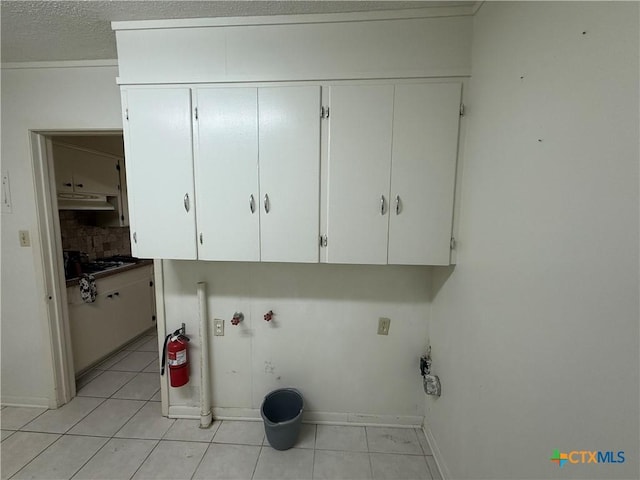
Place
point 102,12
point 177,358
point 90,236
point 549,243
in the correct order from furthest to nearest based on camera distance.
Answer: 1. point 90,236
2. point 177,358
3. point 102,12
4. point 549,243

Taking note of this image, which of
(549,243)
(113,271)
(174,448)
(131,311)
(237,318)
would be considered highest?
(549,243)

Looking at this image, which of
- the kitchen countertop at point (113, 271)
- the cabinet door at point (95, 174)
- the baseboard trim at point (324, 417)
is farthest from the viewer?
the cabinet door at point (95, 174)

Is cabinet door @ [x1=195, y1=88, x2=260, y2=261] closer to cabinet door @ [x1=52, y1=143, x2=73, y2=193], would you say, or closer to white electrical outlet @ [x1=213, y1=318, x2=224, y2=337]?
white electrical outlet @ [x1=213, y1=318, x2=224, y2=337]

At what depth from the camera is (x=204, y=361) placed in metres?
1.82

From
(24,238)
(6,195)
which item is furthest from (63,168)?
(24,238)

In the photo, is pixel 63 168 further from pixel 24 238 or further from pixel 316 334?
pixel 316 334

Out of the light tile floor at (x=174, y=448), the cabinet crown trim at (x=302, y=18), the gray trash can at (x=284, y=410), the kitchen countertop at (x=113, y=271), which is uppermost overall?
the cabinet crown trim at (x=302, y=18)

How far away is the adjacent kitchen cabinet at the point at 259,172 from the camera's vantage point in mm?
1341

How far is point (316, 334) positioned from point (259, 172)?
1.21 m

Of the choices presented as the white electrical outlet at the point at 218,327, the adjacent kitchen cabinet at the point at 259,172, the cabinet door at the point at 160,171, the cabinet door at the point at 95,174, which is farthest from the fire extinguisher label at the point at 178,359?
the cabinet door at the point at 95,174

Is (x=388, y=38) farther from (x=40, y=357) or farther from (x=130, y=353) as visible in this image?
(x=130, y=353)

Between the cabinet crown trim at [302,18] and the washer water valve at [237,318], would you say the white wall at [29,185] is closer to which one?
the cabinet crown trim at [302,18]

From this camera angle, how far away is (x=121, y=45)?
138 centimetres

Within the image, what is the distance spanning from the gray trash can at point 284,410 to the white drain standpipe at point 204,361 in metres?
0.46
